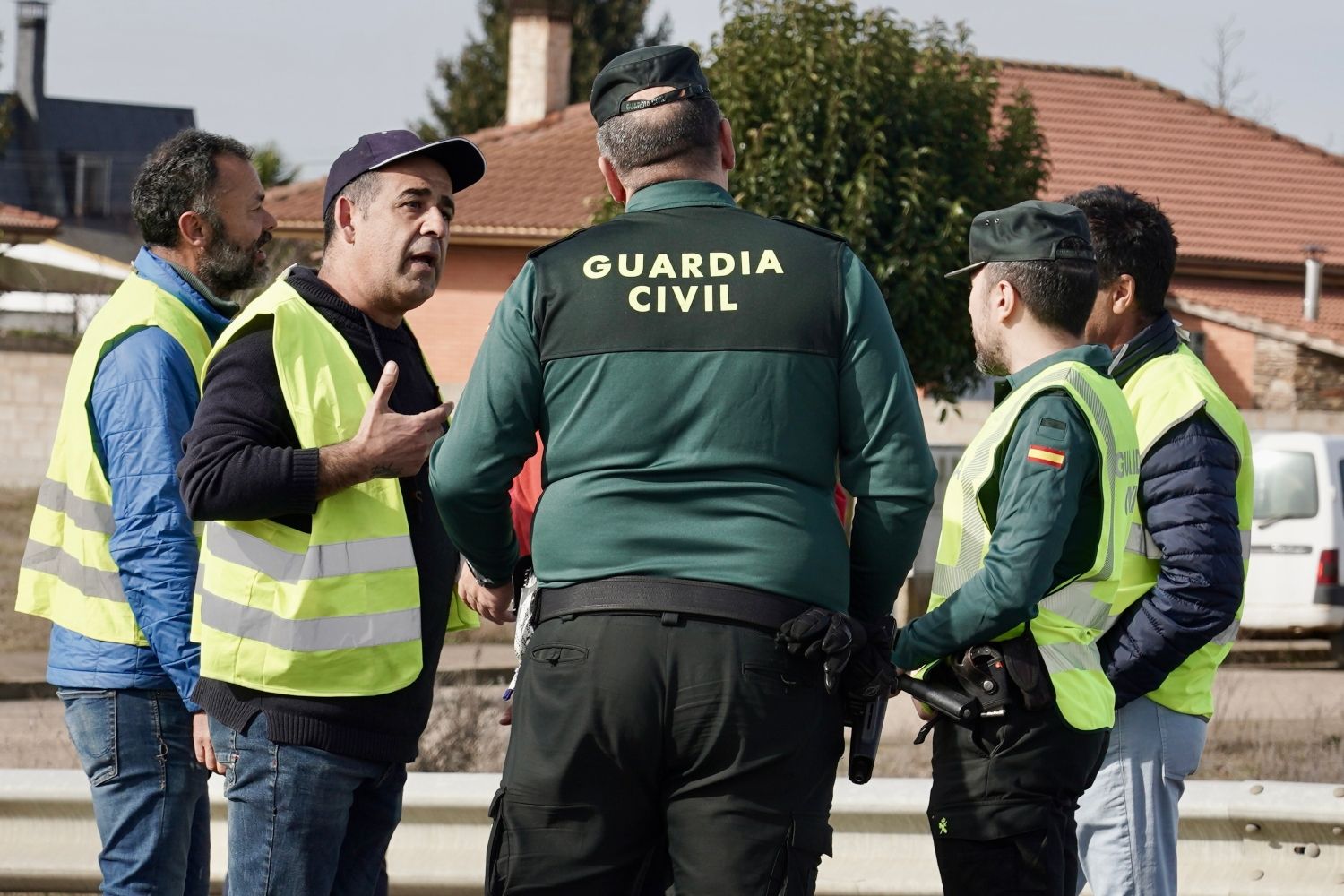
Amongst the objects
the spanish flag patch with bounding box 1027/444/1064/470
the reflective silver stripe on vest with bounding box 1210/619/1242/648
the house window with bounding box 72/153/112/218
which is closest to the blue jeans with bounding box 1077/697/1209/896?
the reflective silver stripe on vest with bounding box 1210/619/1242/648

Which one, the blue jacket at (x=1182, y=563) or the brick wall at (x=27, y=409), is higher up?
the blue jacket at (x=1182, y=563)

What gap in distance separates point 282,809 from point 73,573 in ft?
3.08

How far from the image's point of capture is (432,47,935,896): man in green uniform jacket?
2928 millimetres

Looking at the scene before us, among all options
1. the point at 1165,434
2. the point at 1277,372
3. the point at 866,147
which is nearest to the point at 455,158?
the point at 1165,434

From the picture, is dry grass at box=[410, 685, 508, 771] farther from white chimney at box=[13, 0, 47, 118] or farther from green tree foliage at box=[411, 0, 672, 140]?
white chimney at box=[13, 0, 47, 118]

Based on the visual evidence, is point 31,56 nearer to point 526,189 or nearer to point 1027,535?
point 526,189

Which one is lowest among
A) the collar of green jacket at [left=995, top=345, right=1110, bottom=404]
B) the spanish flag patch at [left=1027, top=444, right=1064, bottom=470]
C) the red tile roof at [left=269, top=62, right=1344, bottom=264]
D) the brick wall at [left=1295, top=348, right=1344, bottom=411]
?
the brick wall at [left=1295, top=348, right=1344, bottom=411]

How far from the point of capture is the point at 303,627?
11.2 ft

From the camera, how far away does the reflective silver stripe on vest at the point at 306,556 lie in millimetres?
3473

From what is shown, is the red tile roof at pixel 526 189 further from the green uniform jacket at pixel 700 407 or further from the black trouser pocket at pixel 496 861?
the black trouser pocket at pixel 496 861

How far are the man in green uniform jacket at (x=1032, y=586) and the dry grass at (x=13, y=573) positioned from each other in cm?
749

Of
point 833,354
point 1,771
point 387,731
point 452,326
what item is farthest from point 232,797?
point 452,326

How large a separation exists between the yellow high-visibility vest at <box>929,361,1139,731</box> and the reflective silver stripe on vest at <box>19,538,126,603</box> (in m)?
1.86

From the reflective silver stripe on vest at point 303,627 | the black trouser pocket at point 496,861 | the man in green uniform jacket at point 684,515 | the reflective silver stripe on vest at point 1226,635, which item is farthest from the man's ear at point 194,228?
the reflective silver stripe on vest at point 1226,635
